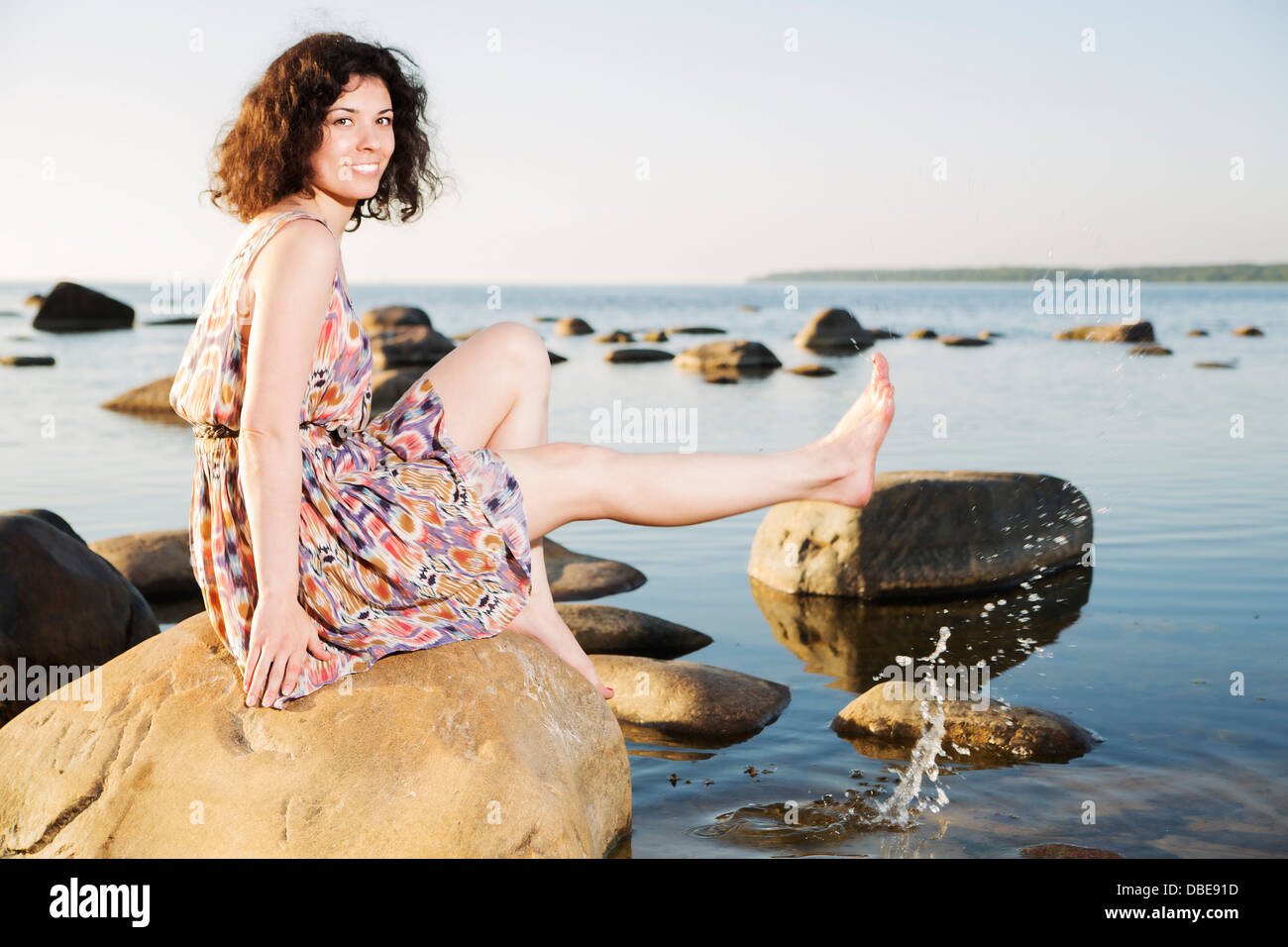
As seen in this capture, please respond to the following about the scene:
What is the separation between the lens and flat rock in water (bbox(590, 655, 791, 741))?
16.7 feet

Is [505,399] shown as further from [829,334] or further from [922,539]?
[829,334]

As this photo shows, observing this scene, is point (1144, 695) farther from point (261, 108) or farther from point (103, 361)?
point (103, 361)

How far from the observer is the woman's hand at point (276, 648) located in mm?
3170

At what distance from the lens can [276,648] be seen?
322cm

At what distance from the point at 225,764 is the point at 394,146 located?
1.80 m

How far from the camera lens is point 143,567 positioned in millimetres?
7426

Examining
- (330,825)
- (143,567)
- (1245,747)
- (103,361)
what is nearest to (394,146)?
(330,825)

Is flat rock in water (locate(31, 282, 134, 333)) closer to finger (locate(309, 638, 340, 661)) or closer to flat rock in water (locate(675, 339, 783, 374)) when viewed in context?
flat rock in water (locate(675, 339, 783, 374))

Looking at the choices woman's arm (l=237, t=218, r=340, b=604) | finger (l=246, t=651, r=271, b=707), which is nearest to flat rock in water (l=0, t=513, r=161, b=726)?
finger (l=246, t=651, r=271, b=707)

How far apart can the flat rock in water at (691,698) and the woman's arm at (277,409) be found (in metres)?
2.27

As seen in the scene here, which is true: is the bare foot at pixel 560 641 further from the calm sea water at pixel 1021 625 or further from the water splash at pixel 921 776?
the water splash at pixel 921 776

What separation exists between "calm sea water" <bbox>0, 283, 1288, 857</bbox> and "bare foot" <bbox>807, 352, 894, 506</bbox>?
107cm

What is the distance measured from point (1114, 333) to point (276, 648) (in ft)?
98.3

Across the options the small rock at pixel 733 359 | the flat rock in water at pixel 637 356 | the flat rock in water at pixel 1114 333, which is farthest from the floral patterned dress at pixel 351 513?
the flat rock in water at pixel 1114 333
